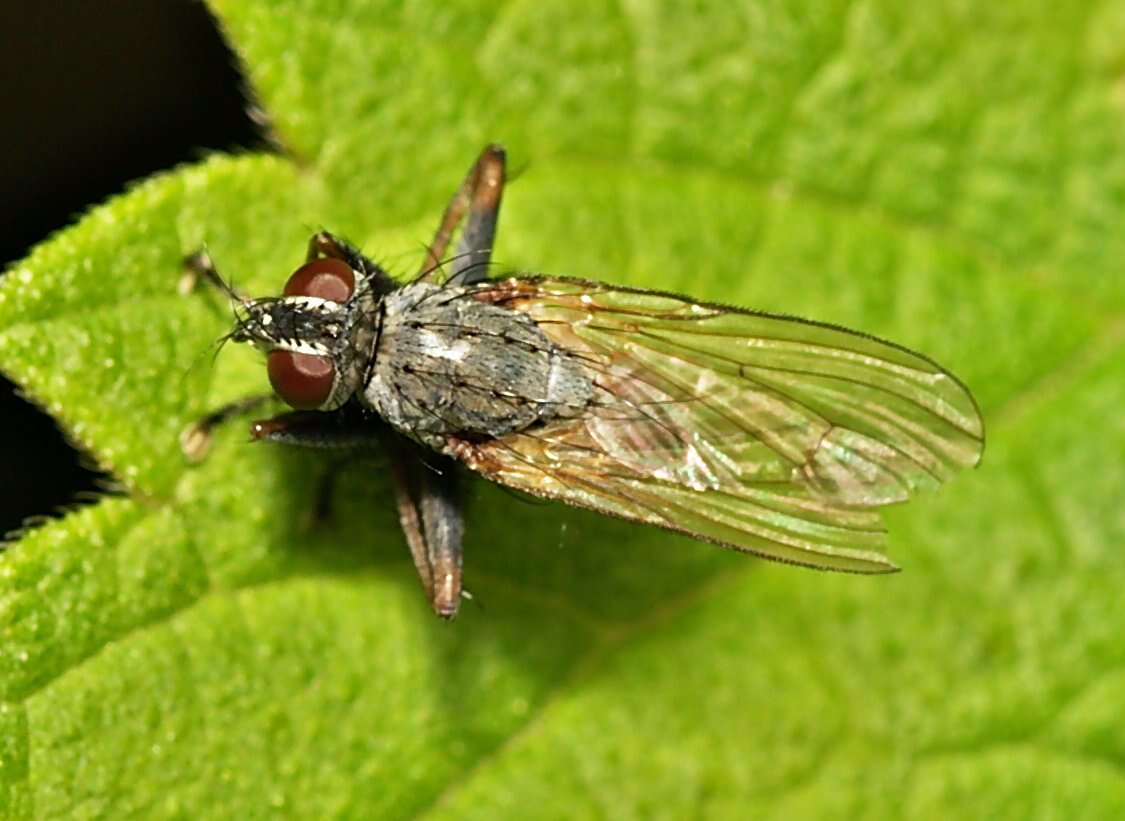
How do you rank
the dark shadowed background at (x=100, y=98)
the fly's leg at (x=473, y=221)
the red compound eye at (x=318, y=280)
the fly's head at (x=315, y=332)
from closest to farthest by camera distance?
the fly's head at (x=315, y=332) < the red compound eye at (x=318, y=280) < the fly's leg at (x=473, y=221) < the dark shadowed background at (x=100, y=98)

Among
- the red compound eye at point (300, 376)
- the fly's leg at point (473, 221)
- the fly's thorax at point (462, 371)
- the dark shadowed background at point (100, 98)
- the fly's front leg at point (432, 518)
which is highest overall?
the dark shadowed background at point (100, 98)

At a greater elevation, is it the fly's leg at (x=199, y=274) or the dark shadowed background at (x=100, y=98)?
the dark shadowed background at (x=100, y=98)

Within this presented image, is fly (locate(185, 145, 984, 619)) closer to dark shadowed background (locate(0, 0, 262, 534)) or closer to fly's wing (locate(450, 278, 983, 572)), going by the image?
fly's wing (locate(450, 278, 983, 572))

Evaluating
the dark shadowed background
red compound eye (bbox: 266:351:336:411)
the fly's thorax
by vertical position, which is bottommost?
red compound eye (bbox: 266:351:336:411)

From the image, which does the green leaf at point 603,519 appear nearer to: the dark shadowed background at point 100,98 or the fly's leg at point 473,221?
the fly's leg at point 473,221

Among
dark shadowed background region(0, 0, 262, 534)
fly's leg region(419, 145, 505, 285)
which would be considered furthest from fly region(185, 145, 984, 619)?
dark shadowed background region(0, 0, 262, 534)

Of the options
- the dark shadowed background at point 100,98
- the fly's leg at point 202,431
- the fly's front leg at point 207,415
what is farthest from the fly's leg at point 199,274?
the dark shadowed background at point 100,98
